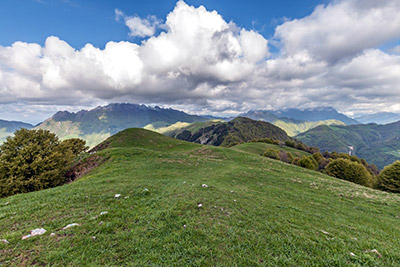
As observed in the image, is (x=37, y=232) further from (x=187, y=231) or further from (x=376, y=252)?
(x=376, y=252)

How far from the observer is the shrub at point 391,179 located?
4378 cm

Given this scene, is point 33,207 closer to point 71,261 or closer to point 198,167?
point 71,261

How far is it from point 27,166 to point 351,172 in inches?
3455

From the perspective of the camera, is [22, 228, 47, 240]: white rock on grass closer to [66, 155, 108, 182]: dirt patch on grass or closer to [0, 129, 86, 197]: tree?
[0, 129, 86, 197]: tree

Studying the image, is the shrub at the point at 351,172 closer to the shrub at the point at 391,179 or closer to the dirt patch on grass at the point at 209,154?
the shrub at the point at 391,179

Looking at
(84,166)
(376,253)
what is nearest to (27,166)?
(84,166)

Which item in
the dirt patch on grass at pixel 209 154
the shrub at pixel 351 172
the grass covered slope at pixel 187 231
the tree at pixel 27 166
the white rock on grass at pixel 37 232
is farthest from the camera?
the shrub at pixel 351 172

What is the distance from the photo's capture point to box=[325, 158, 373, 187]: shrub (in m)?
52.8

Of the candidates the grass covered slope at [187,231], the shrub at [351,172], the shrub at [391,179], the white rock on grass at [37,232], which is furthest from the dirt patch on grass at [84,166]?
the shrub at [351,172]

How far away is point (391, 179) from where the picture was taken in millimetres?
45031

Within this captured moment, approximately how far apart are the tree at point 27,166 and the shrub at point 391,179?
81.7 m

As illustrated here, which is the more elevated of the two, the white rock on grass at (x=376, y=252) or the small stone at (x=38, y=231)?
the small stone at (x=38, y=231)

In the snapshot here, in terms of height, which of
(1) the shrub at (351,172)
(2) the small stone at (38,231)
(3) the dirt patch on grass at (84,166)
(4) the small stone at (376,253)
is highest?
(2) the small stone at (38,231)

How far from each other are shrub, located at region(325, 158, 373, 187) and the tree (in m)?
82.5
